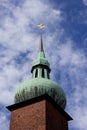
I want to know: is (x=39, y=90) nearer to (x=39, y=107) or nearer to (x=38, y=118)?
(x=39, y=107)

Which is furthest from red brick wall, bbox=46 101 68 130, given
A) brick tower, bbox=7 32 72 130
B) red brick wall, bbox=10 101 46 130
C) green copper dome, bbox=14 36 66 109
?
green copper dome, bbox=14 36 66 109

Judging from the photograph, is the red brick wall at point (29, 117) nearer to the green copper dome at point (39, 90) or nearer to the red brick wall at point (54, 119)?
the red brick wall at point (54, 119)

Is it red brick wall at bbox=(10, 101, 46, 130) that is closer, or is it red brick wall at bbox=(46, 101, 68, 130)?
red brick wall at bbox=(10, 101, 46, 130)

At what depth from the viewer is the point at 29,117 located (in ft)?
122

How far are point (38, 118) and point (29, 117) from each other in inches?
40.3

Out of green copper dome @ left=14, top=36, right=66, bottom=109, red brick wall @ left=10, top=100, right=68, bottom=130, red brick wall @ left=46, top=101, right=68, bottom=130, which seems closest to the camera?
red brick wall @ left=10, top=100, right=68, bottom=130

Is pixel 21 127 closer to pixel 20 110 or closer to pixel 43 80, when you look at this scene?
pixel 20 110

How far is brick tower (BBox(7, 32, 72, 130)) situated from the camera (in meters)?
36.6

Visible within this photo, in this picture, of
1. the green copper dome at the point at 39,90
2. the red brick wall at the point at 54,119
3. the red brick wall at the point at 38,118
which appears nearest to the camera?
the red brick wall at the point at 38,118

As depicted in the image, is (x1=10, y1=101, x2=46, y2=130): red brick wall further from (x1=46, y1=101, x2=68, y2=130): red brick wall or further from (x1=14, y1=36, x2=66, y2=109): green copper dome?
(x1=14, y1=36, x2=66, y2=109): green copper dome

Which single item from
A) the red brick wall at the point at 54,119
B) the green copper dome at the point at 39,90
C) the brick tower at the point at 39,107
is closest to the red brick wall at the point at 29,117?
the brick tower at the point at 39,107

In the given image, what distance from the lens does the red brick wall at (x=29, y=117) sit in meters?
36.2

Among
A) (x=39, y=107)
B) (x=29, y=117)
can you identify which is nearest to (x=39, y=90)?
(x=39, y=107)

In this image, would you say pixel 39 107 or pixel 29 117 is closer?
pixel 29 117
